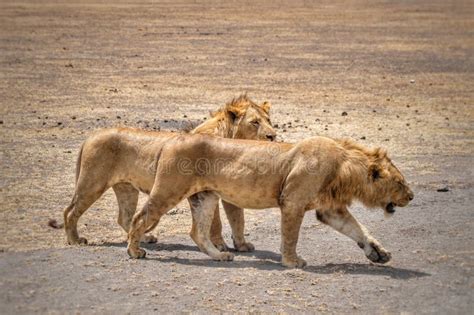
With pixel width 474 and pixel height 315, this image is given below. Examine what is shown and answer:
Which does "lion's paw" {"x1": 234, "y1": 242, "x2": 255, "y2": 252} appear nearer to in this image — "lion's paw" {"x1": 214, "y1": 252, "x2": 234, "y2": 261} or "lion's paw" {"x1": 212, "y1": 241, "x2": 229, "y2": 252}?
"lion's paw" {"x1": 212, "y1": 241, "x2": 229, "y2": 252}

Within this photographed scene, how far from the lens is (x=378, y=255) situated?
321 inches

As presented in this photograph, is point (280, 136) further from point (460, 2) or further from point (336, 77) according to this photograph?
point (460, 2)

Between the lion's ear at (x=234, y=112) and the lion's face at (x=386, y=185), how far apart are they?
67.6 inches

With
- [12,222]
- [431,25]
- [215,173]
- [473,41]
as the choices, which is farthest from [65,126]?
[431,25]

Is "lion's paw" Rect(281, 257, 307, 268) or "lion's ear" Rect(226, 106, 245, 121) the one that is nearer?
"lion's paw" Rect(281, 257, 307, 268)

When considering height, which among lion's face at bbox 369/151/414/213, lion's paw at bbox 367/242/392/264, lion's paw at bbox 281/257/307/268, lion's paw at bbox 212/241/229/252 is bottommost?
lion's paw at bbox 212/241/229/252

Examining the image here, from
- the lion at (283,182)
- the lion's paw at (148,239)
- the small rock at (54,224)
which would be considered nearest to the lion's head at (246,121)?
the lion at (283,182)

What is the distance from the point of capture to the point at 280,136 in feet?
48.5

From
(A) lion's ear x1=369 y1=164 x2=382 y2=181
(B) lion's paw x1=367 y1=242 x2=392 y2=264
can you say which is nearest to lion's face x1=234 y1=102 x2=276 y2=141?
(A) lion's ear x1=369 y1=164 x2=382 y2=181

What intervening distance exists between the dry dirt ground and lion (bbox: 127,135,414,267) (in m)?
0.32

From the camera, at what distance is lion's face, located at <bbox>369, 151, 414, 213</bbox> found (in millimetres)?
8375

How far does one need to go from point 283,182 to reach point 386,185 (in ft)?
3.12

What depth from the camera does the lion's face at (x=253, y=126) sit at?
9516 mm

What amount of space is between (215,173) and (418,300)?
7.29ft
